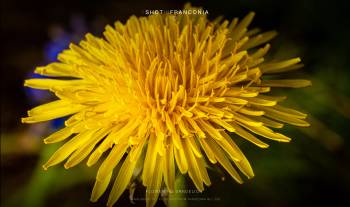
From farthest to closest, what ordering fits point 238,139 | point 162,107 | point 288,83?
point 238,139 < point 288,83 < point 162,107

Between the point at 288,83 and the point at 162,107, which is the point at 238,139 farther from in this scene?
the point at 162,107

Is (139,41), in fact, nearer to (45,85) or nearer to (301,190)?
(45,85)

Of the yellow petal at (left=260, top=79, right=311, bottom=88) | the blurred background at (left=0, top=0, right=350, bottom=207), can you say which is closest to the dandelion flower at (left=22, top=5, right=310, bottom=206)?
the yellow petal at (left=260, top=79, right=311, bottom=88)

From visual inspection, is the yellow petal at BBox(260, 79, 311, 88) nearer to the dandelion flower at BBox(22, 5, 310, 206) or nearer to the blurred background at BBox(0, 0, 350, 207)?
the dandelion flower at BBox(22, 5, 310, 206)

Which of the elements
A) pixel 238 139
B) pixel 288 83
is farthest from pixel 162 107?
pixel 238 139

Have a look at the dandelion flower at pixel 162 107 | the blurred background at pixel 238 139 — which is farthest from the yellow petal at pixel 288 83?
the blurred background at pixel 238 139

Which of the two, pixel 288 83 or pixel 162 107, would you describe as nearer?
pixel 162 107

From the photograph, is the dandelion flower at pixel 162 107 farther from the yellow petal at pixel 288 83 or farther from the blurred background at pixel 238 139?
the blurred background at pixel 238 139

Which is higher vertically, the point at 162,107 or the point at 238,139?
the point at 162,107
